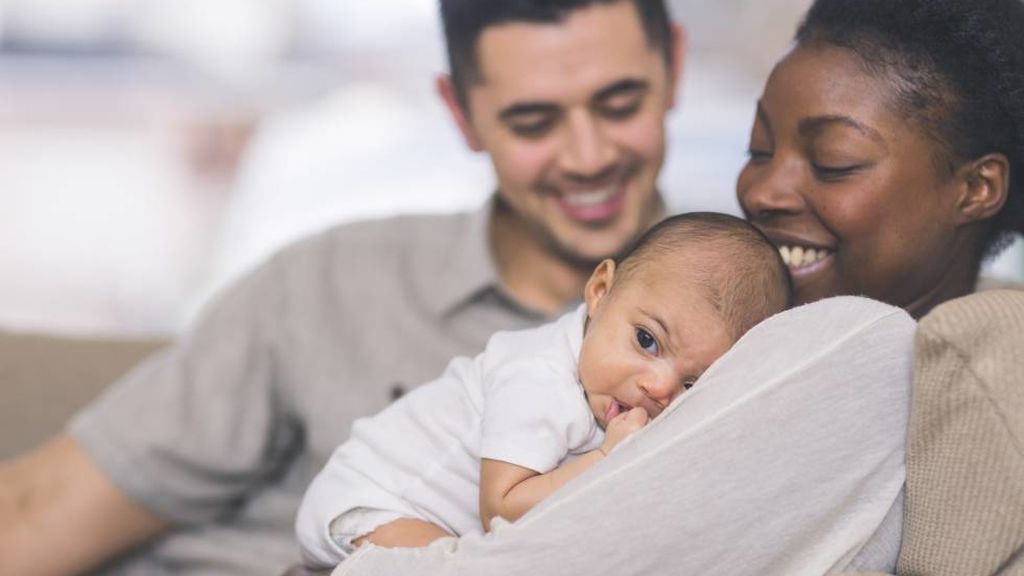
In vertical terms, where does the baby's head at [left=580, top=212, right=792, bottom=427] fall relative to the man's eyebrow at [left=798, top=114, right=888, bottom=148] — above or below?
below

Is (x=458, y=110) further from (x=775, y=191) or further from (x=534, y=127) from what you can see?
(x=775, y=191)

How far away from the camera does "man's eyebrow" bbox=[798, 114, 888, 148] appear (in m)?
0.95

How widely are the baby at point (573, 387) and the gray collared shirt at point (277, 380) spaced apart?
1.38 feet

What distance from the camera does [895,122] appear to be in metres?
0.95

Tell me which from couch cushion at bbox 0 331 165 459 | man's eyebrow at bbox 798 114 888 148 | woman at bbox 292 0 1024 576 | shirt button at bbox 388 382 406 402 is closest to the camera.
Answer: woman at bbox 292 0 1024 576

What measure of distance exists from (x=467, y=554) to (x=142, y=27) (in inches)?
188

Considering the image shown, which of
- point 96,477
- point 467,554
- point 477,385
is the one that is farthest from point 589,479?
point 96,477

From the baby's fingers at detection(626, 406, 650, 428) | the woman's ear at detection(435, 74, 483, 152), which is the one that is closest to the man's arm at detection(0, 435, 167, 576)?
the woman's ear at detection(435, 74, 483, 152)

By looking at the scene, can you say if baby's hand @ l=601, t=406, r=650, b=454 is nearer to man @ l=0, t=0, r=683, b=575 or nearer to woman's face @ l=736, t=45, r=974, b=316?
woman's face @ l=736, t=45, r=974, b=316

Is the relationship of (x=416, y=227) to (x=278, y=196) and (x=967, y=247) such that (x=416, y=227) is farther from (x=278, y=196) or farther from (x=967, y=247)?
(x=278, y=196)

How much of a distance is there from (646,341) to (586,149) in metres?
0.54

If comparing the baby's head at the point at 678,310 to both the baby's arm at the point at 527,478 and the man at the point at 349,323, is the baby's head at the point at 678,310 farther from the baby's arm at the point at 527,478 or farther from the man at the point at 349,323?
the man at the point at 349,323

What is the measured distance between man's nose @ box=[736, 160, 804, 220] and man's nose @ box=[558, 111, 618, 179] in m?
0.43

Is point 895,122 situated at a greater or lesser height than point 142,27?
greater
